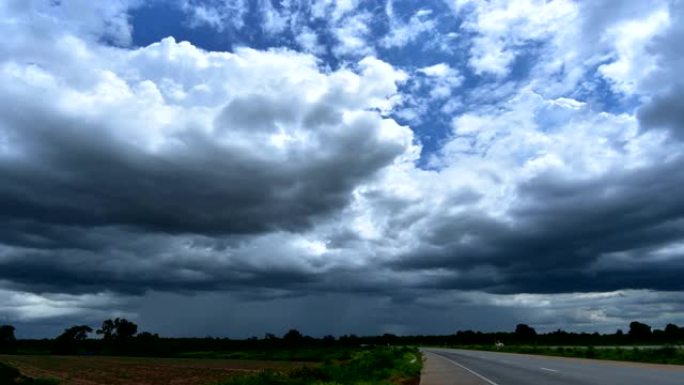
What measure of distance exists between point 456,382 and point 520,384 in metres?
3.95

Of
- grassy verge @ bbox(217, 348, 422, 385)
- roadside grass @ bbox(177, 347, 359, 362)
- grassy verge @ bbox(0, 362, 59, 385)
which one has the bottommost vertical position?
grassy verge @ bbox(0, 362, 59, 385)

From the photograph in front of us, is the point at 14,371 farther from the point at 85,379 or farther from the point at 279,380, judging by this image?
the point at 279,380

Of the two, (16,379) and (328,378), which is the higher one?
(328,378)

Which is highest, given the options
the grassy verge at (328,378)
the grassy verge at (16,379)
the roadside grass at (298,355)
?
the roadside grass at (298,355)

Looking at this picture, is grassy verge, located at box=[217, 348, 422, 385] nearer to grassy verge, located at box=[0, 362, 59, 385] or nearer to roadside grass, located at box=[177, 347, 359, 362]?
grassy verge, located at box=[0, 362, 59, 385]

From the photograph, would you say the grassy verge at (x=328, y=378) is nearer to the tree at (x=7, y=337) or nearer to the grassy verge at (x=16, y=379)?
the grassy verge at (x=16, y=379)

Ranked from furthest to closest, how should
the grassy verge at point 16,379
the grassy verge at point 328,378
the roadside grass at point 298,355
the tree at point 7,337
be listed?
the tree at point 7,337 → the roadside grass at point 298,355 → the grassy verge at point 16,379 → the grassy verge at point 328,378

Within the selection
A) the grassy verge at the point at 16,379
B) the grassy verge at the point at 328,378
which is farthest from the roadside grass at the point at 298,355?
the grassy verge at the point at 328,378

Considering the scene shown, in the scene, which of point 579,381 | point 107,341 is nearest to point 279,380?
point 579,381

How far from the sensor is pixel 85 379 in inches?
2467

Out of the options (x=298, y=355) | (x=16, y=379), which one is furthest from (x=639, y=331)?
(x=16, y=379)

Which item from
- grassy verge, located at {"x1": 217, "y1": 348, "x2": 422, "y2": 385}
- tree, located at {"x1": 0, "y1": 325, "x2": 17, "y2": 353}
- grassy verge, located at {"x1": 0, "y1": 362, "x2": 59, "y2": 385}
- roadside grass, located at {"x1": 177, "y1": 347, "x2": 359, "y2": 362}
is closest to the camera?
grassy verge, located at {"x1": 217, "y1": 348, "x2": 422, "y2": 385}

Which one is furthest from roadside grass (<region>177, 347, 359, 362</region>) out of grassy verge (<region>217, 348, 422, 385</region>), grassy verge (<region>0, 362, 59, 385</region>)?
grassy verge (<region>217, 348, 422, 385</region>)

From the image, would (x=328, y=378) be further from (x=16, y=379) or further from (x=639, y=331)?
(x=639, y=331)
